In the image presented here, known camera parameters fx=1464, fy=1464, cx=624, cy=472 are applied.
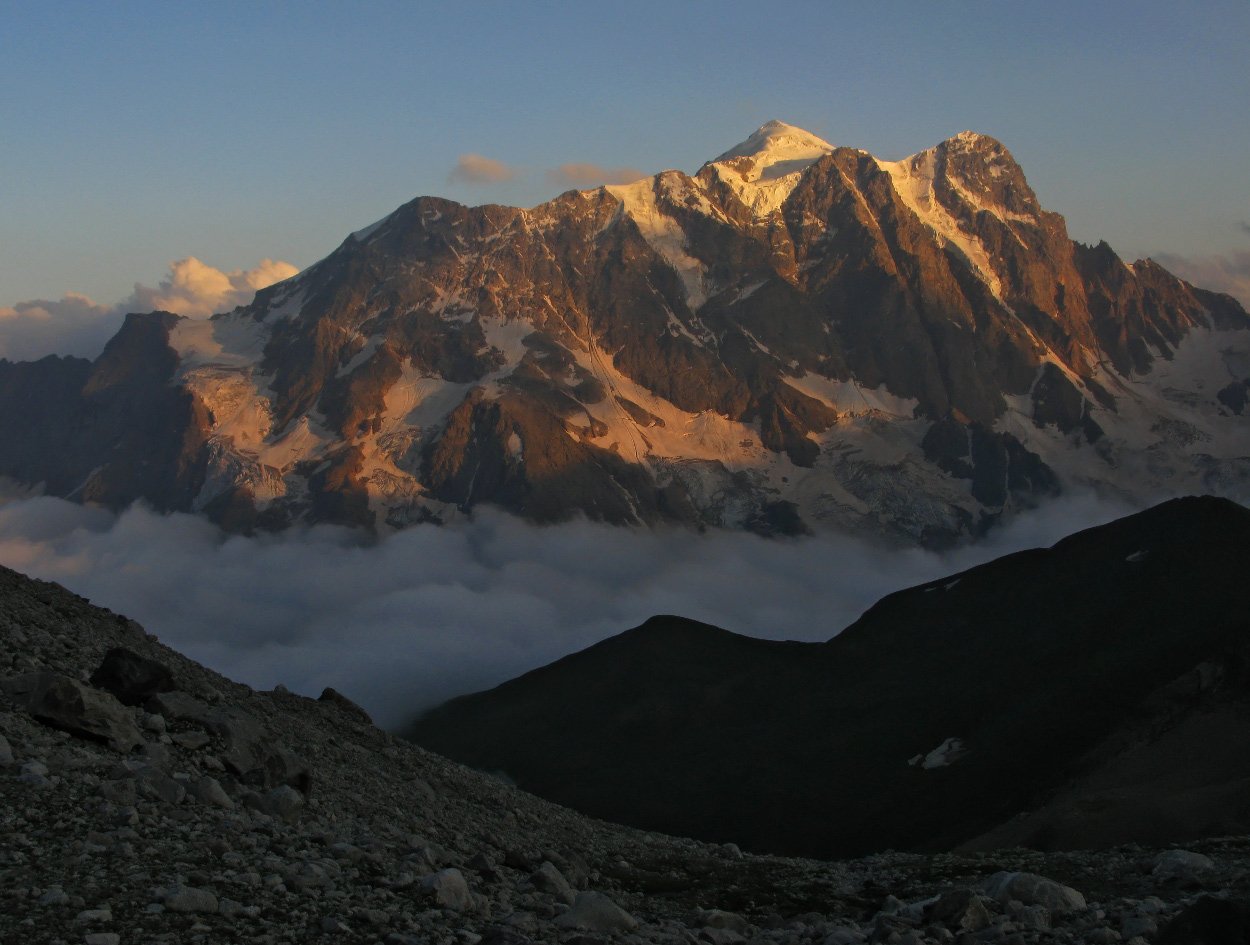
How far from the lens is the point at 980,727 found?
15638 centimetres

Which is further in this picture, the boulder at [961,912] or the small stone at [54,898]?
the boulder at [961,912]

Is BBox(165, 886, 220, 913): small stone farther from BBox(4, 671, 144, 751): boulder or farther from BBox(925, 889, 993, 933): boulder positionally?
BBox(925, 889, 993, 933): boulder

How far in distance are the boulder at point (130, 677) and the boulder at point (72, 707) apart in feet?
16.5

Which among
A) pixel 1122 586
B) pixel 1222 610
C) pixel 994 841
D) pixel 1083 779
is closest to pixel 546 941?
pixel 994 841

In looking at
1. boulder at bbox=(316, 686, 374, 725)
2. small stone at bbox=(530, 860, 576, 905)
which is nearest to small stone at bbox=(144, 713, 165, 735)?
small stone at bbox=(530, 860, 576, 905)

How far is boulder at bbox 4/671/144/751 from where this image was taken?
3681 centimetres

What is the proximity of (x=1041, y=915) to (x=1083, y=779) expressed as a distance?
316 ft

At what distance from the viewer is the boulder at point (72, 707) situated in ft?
121

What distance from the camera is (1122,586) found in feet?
587

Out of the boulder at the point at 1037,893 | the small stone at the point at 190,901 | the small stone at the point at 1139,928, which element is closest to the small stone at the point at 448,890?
the small stone at the point at 190,901

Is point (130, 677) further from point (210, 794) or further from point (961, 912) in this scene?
point (961, 912)

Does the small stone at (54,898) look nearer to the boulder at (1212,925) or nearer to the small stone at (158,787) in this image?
the small stone at (158,787)

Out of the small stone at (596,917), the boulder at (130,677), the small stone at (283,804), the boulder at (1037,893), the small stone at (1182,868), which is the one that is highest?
the boulder at (130,677)

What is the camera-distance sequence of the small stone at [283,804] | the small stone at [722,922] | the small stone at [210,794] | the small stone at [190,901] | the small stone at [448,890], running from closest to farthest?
the small stone at [190,901]
the small stone at [448,890]
the small stone at [210,794]
the small stone at [722,922]
the small stone at [283,804]
